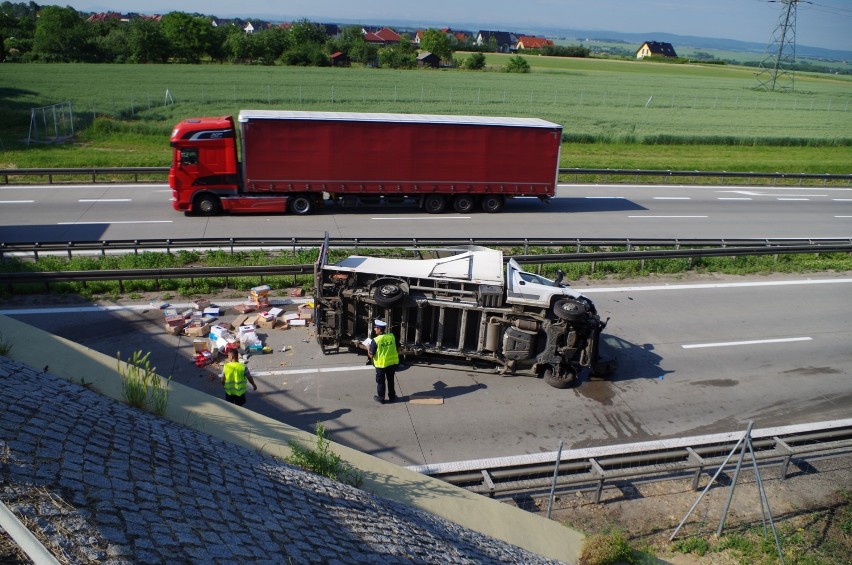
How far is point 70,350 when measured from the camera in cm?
970

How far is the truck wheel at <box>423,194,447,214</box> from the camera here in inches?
952

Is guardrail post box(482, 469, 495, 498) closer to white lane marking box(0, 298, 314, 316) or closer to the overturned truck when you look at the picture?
the overturned truck

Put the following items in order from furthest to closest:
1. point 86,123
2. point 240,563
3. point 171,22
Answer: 1. point 171,22
2. point 86,123
3. point 240,563

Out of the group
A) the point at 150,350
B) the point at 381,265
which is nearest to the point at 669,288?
the point at 381,265

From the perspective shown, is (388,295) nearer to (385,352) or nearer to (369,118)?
(385,352)

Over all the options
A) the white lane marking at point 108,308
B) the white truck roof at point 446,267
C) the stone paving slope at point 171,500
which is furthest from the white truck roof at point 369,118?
the stone paving slope at point 171,500

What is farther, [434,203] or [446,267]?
[434,203]

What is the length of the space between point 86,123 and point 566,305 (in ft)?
114

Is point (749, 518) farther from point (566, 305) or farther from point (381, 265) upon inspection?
point (381, 265)

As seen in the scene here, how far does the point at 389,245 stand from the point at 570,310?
8.21 meters

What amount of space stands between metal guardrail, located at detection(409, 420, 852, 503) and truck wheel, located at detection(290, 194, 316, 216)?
1512 centimetres

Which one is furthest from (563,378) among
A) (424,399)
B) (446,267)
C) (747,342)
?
(747,342)

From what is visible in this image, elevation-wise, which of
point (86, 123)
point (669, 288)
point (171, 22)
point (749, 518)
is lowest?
point (749, 518)

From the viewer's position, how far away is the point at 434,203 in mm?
24297
